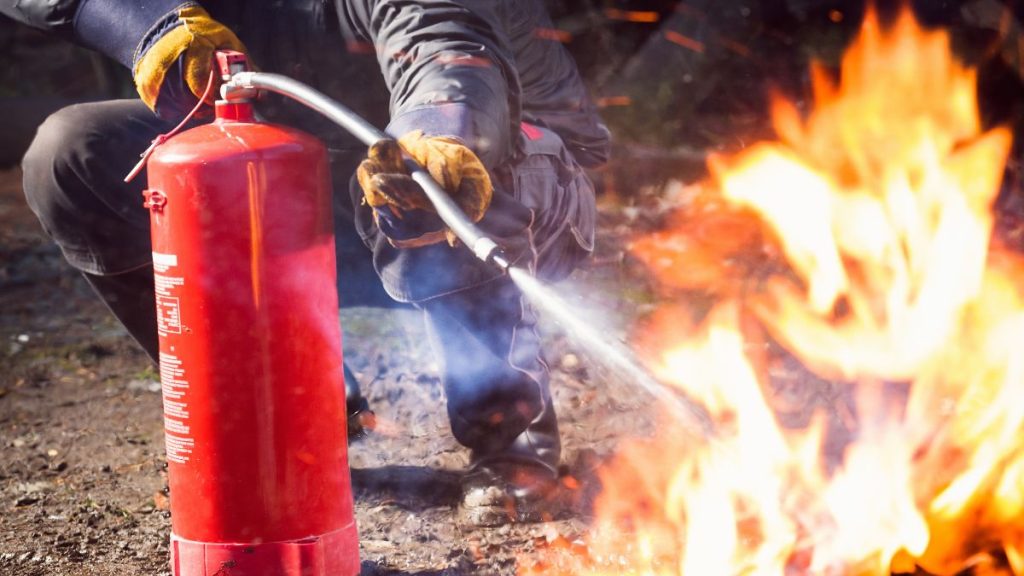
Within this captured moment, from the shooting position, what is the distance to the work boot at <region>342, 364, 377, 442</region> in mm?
3559

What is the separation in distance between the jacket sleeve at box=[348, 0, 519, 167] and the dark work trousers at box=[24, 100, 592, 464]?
1.12 ft

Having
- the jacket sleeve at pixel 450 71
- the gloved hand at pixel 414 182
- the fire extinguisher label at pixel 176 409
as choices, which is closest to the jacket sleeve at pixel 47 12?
the jacket sleeve at pixel 450 71

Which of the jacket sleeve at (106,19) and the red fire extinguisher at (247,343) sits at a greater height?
the jacket sleeve at (106,19)

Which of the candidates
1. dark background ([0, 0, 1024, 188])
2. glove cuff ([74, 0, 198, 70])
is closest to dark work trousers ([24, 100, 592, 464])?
glove cuff ([74, 0, 198, 70])

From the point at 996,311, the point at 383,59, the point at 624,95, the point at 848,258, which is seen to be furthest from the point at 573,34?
the point at 383,59

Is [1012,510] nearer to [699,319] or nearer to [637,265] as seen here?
[699,319]

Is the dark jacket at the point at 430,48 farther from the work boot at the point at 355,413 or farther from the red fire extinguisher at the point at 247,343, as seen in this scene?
the work boot at the point at 355,413

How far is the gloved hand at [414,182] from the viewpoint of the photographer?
2.18 meters

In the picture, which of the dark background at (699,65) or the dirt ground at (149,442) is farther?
the dark background at (699,65)

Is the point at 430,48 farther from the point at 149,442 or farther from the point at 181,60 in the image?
the point at 149,442

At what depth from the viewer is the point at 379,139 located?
2.18 meters

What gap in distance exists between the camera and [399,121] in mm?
2490

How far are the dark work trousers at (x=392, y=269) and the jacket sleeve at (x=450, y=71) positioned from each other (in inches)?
13.5

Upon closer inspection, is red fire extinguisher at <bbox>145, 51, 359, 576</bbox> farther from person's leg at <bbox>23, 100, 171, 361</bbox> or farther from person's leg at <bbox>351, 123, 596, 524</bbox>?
person's leg at <bbox>23, 100, 171, 361</bbox>
